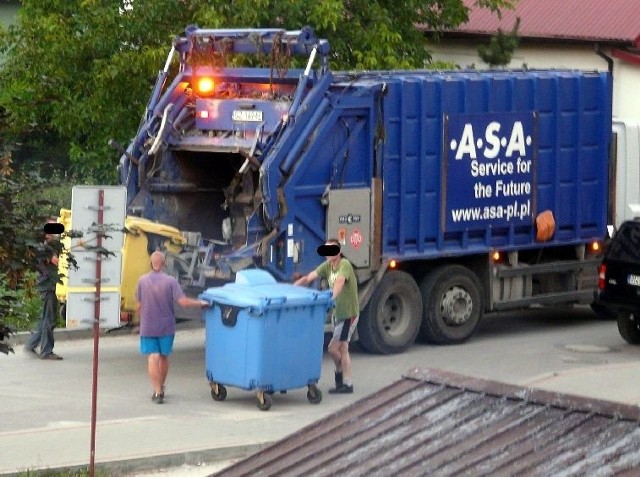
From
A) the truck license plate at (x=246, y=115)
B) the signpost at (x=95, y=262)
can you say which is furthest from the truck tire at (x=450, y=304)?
the signpost at (x=95, y=262)

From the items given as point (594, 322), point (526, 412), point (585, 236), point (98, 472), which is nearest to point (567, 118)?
point (585, 236)

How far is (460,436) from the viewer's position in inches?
187

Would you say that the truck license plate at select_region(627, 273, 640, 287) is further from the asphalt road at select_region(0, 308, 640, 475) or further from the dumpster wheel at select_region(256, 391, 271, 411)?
the dumpster wheel at select_region(256, 391, 271, 411)

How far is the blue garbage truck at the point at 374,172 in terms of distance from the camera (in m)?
15.3

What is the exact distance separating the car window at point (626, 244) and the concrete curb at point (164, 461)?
654cm

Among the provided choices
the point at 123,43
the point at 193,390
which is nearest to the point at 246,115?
the point at 193,390

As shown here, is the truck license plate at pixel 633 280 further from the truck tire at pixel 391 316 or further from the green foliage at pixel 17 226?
the green foliage at pixel 17 226

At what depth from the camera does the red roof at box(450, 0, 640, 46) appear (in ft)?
91.2

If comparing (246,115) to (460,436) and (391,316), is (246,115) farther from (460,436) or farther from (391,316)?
(460,436)

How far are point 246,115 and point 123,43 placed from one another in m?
5.20

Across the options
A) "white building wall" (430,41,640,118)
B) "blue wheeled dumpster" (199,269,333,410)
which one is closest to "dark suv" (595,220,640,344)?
"blue wheeled dumpster" (199,269,333,410)

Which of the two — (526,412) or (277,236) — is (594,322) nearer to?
(277,236)

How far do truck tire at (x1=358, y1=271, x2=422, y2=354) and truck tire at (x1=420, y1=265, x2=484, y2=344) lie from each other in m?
0.24

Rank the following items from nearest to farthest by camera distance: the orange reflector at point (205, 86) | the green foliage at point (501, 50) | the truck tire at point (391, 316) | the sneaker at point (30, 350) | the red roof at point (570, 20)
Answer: the sneaker at point (30, 350) → the truck tire at point (391, 316) → the orange reflector at point (205, 86) → the green foliage at point (501, 50) → the red roof at point (570, 20)
